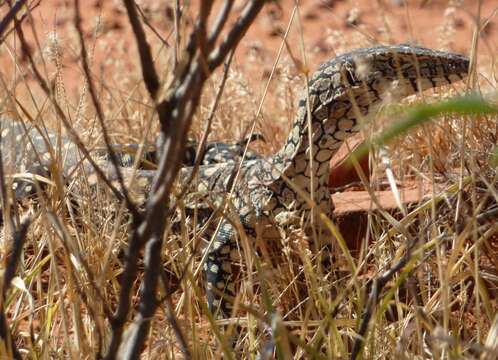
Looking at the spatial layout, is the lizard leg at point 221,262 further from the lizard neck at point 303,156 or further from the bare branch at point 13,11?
the bare branch at point 13,11

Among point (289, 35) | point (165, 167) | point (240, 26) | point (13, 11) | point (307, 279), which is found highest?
point (289, 35)

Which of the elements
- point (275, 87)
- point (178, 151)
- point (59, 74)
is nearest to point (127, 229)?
point (59, 74)

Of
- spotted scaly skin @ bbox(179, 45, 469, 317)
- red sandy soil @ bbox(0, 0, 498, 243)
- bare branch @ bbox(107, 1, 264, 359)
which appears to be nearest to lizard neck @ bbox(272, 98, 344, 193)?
spotted scaly skin @ bbox(179, 45, 469, 317)

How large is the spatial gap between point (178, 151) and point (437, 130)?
3.08 m

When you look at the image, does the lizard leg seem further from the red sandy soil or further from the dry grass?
the red sandy soil

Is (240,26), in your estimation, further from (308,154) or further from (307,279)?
(308,154)

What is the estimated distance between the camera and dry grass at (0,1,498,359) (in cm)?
236

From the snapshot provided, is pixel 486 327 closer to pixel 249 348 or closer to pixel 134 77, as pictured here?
pixel 249 348

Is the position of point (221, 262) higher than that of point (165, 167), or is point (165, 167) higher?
point (165, 167)

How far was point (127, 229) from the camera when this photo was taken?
356 centimetres

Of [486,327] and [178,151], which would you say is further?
[486,327]

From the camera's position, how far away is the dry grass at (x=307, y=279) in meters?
2.36

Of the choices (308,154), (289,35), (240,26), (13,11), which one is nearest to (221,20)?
(240,26)

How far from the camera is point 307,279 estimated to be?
116 inches
